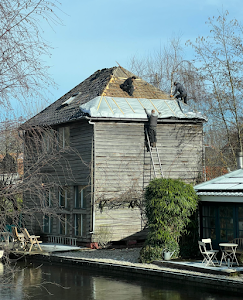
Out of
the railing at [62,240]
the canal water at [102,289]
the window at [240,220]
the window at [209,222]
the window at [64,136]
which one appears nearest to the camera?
the canal water at [102,289]

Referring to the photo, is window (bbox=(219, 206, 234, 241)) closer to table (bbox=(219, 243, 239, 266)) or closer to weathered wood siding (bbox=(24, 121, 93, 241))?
table (bbox=(219, 243, 239, 266))

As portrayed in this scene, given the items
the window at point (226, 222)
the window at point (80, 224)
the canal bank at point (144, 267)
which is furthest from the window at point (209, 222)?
the window at point (80, 224)

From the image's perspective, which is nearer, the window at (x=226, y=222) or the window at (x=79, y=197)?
the window at (x=226, y=222)

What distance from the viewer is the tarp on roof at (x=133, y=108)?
69.5 feet

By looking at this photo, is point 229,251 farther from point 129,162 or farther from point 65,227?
point 65,227

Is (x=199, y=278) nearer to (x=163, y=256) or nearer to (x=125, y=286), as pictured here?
(x=125, y=286)

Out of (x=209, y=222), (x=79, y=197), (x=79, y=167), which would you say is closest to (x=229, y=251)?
(x=209, y=222)

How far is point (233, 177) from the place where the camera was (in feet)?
55.2

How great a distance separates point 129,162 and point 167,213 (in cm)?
616

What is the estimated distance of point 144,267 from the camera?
1484 cm

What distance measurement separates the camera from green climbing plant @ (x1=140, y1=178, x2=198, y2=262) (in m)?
15.8

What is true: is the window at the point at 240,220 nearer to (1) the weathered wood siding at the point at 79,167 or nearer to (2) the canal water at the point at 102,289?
(2) the canal water at the point at 102,289

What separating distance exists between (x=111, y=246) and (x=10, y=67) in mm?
16071

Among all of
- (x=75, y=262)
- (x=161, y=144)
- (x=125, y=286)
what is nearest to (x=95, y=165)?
(x=161, y=144)
